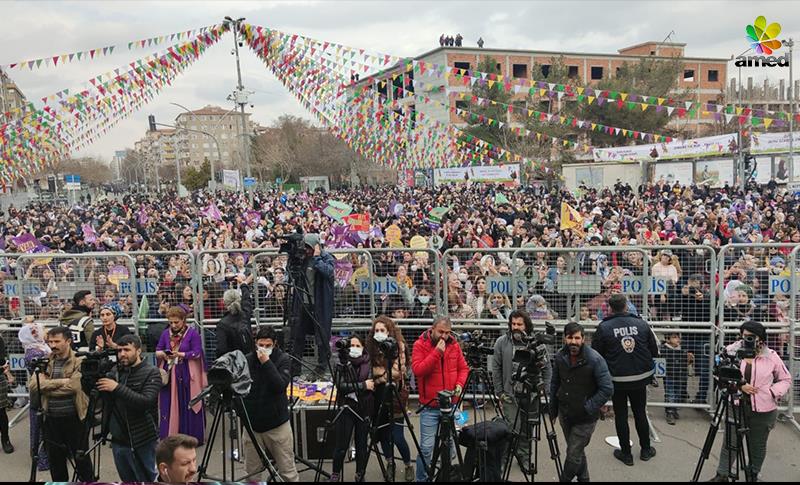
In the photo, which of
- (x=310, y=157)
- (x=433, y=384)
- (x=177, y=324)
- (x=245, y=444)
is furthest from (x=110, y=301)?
(x=310, y=157)

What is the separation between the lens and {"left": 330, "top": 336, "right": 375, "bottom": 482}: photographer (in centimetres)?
504

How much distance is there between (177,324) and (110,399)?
147 centimetres

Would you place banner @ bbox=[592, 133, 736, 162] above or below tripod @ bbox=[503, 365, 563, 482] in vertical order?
above

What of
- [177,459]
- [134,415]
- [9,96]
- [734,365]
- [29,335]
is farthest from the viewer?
[9,96]

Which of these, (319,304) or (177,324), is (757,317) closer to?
(319,304)

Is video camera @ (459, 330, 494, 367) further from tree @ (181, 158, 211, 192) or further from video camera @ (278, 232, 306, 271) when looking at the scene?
tree @ (181, 158, 211, 192)

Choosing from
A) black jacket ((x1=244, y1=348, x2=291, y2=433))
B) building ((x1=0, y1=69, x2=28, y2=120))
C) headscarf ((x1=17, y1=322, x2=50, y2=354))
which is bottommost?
black jacket ((x1=244, y1=348, x2=291, y2=433))

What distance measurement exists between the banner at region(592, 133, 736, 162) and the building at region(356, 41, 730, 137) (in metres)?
7.90

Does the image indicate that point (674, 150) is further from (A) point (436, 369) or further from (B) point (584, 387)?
(A) point (436, 369)

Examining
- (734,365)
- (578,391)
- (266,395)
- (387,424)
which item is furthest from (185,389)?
(734,365)

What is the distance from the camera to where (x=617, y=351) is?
5359 mm

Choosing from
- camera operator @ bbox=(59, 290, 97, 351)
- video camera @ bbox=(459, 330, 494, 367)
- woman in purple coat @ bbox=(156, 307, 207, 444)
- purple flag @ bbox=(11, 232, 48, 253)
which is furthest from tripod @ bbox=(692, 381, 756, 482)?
purple flag @ bbox=(11, 232, 48, 253)

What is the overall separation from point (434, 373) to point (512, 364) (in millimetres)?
742

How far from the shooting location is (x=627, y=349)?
17.5ft
